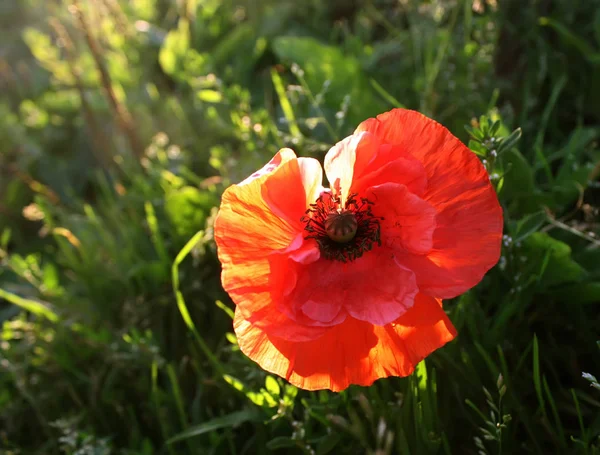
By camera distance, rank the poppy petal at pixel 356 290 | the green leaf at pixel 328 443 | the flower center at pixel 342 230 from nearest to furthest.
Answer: the poppy petal at pixel 356 290
the flower center at pixel 342 230
the green leaf at pixel 328 443

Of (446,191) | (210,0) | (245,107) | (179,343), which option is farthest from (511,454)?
(210,0)

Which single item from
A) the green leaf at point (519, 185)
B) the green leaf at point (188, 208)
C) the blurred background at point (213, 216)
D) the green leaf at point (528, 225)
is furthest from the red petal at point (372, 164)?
the green leaf at point (188, 208)

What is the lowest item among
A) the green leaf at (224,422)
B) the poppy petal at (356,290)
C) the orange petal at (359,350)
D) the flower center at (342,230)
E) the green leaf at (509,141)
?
the green leaf at (224,422)

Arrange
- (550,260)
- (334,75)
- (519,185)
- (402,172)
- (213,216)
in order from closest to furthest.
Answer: (402,172)
(550,260)
(519,185)
(213,216)
(334,75)

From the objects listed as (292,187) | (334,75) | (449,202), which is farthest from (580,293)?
(334,75)

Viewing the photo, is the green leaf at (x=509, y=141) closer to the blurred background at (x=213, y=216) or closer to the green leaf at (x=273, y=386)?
the blurred background at (x=213, y=216)

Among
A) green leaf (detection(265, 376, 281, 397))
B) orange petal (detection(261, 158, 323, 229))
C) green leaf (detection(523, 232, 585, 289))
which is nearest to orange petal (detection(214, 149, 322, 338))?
orange petal (detection(261, 158, 323, 229))

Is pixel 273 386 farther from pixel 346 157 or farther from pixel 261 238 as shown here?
pixel 346 157
